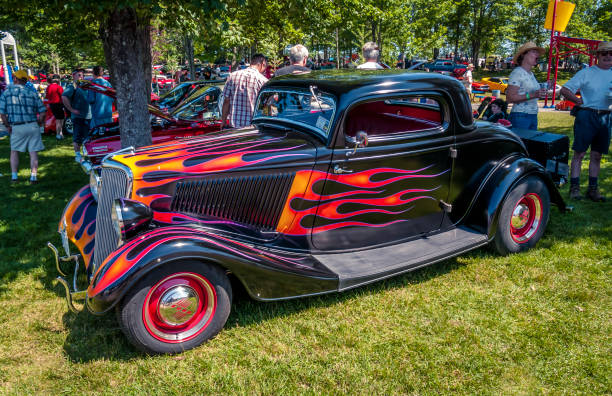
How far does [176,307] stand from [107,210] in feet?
3.49

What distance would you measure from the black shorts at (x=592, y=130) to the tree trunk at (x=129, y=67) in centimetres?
568

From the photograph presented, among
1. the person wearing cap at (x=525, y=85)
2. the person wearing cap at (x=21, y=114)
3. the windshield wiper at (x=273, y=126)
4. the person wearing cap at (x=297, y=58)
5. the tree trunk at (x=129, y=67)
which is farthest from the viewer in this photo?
the person wearing cap at (x=21, y=114)

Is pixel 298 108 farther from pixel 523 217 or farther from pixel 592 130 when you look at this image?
pixel 592 130

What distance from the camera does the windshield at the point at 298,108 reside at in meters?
3.56

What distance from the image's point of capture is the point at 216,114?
8.45 m

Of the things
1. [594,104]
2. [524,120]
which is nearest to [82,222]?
[524,120]

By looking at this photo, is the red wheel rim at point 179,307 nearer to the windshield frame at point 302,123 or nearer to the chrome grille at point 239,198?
the chrome grille at point 239,198

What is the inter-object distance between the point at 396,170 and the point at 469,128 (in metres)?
0.96

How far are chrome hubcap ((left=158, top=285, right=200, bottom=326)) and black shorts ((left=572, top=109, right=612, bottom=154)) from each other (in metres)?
5.29

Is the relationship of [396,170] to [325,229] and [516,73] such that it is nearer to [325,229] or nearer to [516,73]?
[325,229]

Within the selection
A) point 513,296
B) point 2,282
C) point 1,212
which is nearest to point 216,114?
point 1,212

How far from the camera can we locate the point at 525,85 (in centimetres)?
541

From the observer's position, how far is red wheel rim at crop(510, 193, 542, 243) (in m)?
4.36

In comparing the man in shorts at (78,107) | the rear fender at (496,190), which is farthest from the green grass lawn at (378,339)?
the man in shorts at (78,107)
